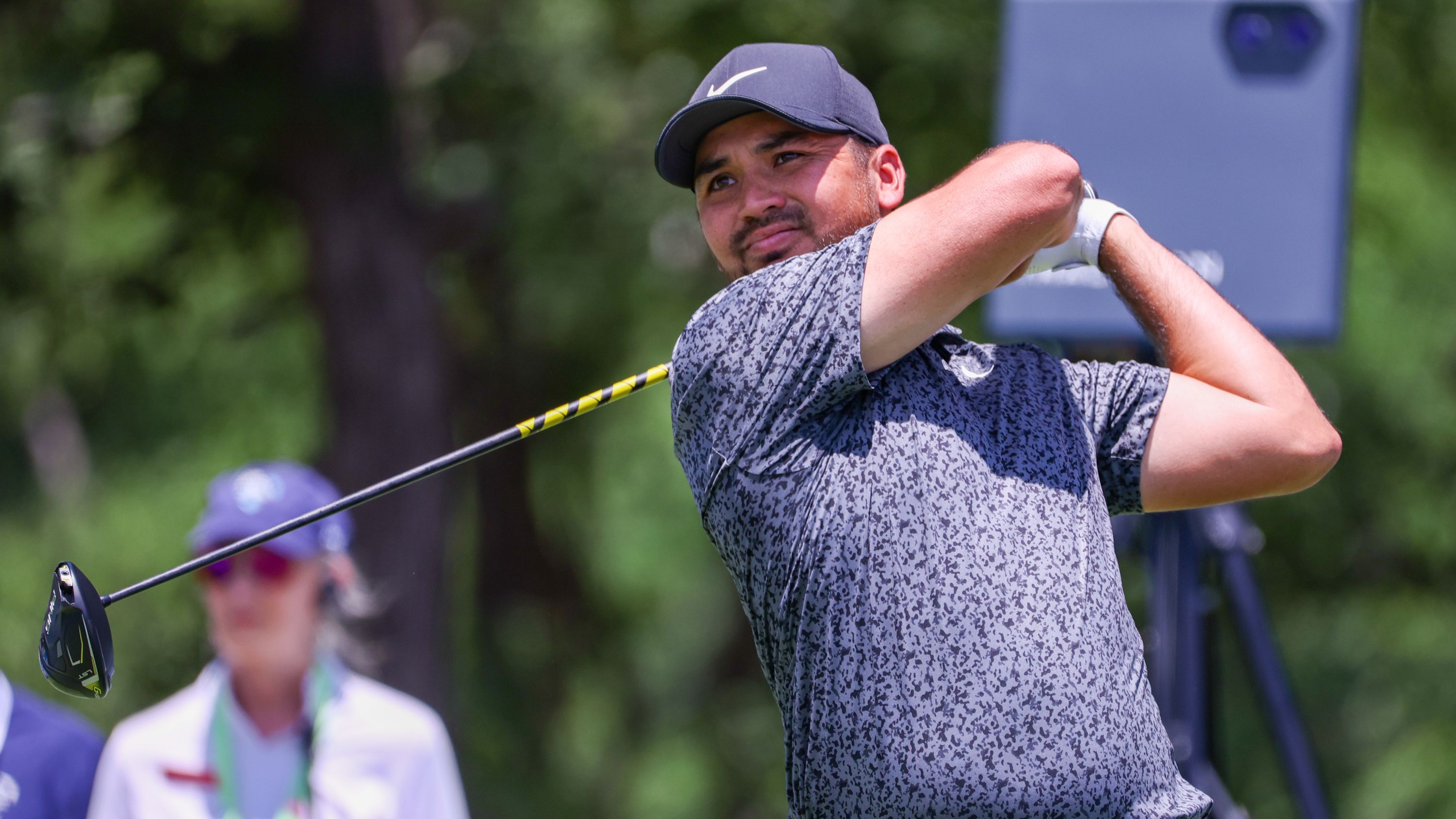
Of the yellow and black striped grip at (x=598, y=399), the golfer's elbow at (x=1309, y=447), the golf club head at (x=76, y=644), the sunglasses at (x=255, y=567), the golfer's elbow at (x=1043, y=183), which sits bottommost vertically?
the sunglasses at (x=255, y=567)

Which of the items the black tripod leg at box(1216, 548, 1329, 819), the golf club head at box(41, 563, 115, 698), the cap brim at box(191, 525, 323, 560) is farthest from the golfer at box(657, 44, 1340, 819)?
the black tripod leg at box(1216, 548, 1329, 819)

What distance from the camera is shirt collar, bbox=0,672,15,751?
8.04ft

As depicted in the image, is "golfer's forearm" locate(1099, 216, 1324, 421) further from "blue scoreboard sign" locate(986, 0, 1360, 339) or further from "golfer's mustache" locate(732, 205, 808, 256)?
"blue scoreboard sign" locate(986, 0, 1360, 339)

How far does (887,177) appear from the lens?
1822 millimetres

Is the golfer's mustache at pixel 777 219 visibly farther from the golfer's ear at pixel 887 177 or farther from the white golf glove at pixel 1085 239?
the white golf glove at pixel 1085 239

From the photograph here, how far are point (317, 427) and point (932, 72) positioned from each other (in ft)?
9.99

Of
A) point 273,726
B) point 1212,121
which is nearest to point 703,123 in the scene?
point 273,726

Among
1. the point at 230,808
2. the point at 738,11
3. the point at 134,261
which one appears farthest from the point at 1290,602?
the point at 230,808

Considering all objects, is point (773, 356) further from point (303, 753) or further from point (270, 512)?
point (270, 512)

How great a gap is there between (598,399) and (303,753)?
1217 mm

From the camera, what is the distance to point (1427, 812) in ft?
20.2

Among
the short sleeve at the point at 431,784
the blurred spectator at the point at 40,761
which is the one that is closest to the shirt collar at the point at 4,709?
the blurred spectator at the point at 40,761

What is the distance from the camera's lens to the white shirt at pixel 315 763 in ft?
8.43

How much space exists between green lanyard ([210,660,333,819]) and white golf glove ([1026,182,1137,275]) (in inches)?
63.0
